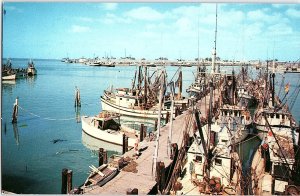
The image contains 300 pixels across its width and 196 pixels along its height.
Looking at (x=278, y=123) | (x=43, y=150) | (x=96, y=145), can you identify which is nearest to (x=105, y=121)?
(x=96, y=145)

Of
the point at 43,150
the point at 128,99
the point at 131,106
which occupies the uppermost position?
the point at 128,99

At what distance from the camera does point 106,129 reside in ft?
72.9

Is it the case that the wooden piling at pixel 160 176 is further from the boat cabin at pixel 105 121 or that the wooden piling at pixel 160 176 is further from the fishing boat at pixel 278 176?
the boat cabin at pixel 105 121

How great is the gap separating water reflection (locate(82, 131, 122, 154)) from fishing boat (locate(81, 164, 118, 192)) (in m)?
7.02

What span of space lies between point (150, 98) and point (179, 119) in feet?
25.5

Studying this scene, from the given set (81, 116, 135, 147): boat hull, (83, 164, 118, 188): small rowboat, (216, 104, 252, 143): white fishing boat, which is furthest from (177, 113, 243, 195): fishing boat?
(81, 116, 135, 147): boat hull

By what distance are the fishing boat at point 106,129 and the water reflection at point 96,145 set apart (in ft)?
1.00

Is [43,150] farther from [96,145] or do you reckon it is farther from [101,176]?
[101,176]

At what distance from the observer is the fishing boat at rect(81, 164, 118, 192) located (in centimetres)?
1170

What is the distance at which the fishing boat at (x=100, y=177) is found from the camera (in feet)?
38.4

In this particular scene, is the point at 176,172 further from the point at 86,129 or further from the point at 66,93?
the point at 66,93

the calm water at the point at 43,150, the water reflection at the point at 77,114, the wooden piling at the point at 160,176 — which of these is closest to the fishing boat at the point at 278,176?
the wooden piling at the point at 160,176

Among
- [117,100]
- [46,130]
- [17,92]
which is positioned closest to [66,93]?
[17,92]

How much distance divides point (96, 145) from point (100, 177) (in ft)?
31.0
